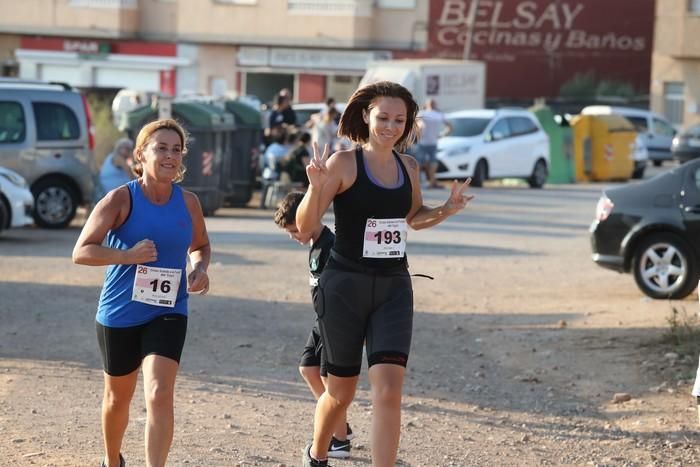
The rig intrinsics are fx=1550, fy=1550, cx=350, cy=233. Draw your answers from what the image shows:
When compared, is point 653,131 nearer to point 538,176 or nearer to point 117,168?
point 538,176

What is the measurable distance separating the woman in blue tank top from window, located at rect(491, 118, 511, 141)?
25048mm

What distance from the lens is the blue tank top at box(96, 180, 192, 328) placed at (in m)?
6.32

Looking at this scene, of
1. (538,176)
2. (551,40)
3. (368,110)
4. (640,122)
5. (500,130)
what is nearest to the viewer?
(368,110)

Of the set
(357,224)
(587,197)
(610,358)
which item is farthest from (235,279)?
(587,197)

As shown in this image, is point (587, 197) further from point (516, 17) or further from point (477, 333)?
point (516, 17)

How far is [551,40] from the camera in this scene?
60781 mm

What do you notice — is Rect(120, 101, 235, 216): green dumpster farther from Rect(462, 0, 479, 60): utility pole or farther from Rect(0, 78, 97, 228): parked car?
Rect(462, 0, 479, 60): utility pole

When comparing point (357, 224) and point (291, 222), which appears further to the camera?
point (291, 222)

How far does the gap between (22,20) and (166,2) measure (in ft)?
17.6

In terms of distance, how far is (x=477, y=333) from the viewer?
1210 centimetres

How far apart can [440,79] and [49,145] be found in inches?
869

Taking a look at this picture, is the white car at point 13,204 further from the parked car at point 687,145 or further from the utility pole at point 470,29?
the utility pole at point 470,29

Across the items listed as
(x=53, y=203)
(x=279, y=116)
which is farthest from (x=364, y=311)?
(x=279, y=116)

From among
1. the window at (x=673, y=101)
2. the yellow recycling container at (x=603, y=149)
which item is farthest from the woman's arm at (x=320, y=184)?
the window at (x=673, y=101)
